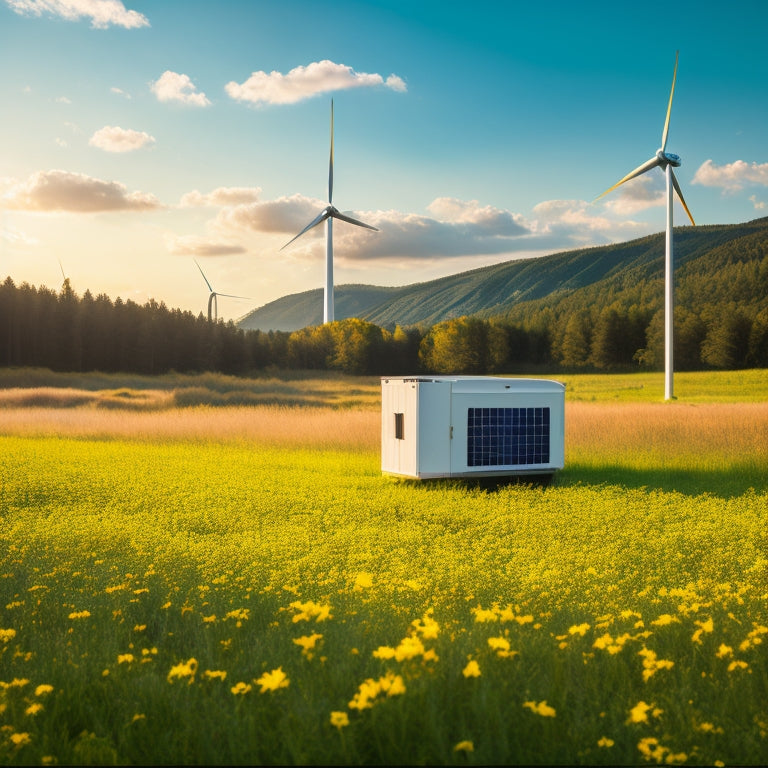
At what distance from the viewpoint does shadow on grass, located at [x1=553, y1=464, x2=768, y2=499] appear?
54.7 ft

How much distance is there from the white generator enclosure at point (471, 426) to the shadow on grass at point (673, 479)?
3.86 ft

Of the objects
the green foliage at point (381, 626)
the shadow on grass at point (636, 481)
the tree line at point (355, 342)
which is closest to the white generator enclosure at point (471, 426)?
the shadow on grass at point (636, 481)

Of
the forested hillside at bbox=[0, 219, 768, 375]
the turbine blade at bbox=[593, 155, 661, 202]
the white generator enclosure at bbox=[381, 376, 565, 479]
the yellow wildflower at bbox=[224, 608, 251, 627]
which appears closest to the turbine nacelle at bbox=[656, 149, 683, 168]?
the turbine blade at bbox=[593, 155, 661, 202]

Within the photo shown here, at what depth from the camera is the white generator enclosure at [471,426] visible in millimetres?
16031

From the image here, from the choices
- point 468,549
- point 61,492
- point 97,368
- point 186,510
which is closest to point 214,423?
point 61,492

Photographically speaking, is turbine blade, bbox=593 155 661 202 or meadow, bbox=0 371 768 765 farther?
turbine blade, bbox=593 155 661 202

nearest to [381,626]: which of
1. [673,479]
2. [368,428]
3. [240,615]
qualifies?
[240,615]

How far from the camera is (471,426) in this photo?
1642 centimetres

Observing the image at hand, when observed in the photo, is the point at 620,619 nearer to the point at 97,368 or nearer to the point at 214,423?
the point at 214,423

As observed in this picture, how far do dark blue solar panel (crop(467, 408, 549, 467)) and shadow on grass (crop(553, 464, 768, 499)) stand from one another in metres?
1.00

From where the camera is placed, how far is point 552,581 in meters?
8.85

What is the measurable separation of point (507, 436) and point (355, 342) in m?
83.3

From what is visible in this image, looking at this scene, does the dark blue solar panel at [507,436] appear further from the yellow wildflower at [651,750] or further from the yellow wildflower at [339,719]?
the yellow wildflower at [339,719]

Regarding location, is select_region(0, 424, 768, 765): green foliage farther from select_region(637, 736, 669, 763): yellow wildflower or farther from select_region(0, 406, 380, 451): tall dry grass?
select_region(0, 406, 380, 451): tall dry grass
